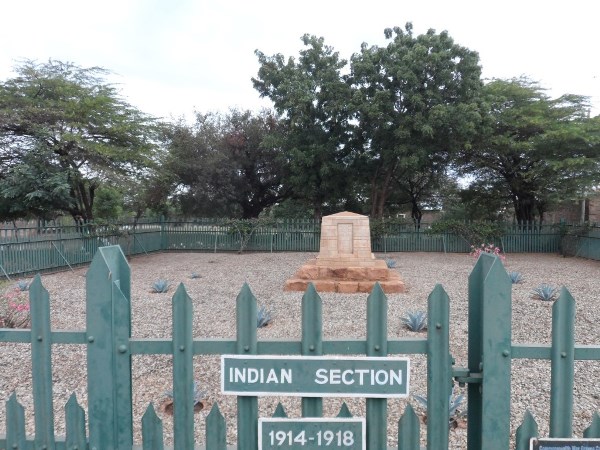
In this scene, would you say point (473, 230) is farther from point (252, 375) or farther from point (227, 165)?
point (252, 375)

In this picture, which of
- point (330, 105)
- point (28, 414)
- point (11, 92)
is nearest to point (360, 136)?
point (330, 105)

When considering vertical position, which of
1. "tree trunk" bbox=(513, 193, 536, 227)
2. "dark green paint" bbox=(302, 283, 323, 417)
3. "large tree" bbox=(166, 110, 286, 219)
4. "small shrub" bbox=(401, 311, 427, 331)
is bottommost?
"small shrub" bbox=(401, 311, 427, 331)

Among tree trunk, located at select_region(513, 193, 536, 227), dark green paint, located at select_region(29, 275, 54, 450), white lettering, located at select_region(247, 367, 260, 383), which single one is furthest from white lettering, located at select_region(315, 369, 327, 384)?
tree trunk, located at select_region(513, 193, 536, 227)

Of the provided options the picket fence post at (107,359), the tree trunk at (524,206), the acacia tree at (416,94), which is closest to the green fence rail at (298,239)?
the tree trunk at (524,206)

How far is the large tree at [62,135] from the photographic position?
13492 mm

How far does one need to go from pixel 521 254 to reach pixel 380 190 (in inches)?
273

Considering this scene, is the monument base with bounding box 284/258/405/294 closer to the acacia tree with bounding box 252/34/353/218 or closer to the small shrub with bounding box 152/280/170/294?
the small shrub with bounding box 152/280/170/294

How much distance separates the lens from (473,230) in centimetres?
1844

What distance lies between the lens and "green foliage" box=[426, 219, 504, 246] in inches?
722

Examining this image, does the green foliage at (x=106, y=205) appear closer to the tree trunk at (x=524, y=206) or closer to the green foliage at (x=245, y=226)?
the green foliage at (x=245, y=226)

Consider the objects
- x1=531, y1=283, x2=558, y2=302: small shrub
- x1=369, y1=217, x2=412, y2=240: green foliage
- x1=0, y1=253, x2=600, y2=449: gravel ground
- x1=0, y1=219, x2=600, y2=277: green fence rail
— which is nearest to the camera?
x1=0, y1=253, x2=600, y2=449: gravel ground

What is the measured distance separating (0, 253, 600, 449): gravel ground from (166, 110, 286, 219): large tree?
25.5ft

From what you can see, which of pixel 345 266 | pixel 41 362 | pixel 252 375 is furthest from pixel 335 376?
pixel 345 266

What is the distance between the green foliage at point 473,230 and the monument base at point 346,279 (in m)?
9.89
